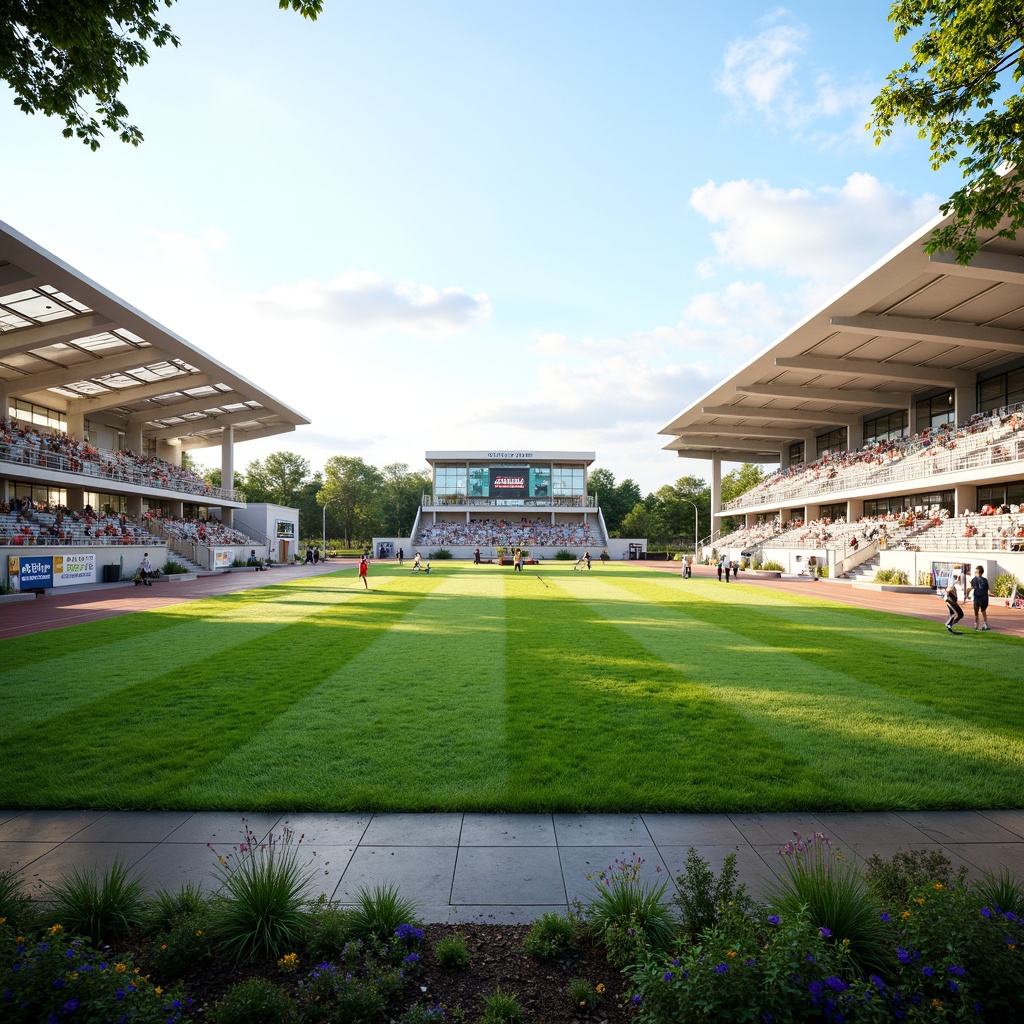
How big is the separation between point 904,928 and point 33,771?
25.4 feet

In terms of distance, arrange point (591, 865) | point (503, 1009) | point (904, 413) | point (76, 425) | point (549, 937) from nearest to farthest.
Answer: point (503, 1009)
point (549, 937)
point (591, 865)
point (76, 425)
point (904, 413)

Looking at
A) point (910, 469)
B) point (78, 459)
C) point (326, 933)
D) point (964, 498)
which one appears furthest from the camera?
point (78, 459)

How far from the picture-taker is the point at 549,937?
3529 mm

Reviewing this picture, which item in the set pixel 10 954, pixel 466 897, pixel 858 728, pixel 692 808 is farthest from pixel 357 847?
pixel 858 728

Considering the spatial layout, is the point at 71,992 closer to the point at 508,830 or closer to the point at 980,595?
the point at 508,830

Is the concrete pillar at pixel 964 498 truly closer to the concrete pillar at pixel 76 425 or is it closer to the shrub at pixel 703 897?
the shrub at pixel 703 897

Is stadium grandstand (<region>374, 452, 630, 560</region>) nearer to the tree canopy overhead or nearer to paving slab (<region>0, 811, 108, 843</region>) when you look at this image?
the tree canopy overhead

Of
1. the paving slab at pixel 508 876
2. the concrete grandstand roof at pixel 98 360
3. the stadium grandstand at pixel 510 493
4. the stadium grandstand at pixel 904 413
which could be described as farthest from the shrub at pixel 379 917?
the stadium grandstand at pixel 510 493

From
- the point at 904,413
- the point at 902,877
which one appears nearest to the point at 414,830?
the point at 902,877

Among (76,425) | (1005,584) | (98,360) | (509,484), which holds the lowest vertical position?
(1005,584)

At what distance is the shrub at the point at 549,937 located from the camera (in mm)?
3424

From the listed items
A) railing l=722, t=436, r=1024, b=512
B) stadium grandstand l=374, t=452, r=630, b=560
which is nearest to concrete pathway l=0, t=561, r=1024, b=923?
railing l=722, t=436, r=1024, b=512

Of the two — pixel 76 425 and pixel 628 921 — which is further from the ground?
pixel 76 425

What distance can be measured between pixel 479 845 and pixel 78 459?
37.8 meters
